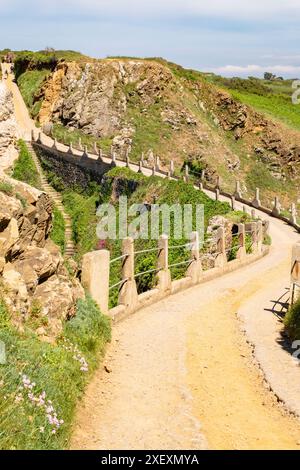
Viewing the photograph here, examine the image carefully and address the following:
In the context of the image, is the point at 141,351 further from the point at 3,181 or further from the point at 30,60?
the point at 30,60

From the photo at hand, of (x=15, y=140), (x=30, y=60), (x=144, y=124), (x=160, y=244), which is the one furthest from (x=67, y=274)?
(x=30, y=60)

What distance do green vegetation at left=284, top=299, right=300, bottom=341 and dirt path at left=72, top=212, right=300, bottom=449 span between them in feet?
1.03

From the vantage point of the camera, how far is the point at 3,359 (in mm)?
7105

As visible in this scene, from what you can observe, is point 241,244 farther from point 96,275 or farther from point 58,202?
point 58,202

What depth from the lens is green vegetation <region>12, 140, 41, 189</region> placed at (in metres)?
51.2

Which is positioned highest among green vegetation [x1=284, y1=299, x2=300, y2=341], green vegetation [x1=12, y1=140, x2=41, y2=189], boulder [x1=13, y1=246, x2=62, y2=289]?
boulder [x1=13, y1=246, x2=62, y2=289]

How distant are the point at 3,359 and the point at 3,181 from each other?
4.42 metres

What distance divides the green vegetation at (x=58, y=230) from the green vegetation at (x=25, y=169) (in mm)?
6079

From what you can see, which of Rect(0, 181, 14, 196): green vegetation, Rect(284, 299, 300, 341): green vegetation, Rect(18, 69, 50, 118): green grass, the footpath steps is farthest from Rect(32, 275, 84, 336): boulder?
Rect(18, 69, 50, 118): green grass

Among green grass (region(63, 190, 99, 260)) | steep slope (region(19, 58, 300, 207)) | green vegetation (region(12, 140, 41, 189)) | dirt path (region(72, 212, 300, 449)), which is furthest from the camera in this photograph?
steep slope (region(19, 58, 300, 207))

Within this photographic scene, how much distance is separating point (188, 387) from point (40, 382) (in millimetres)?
3101

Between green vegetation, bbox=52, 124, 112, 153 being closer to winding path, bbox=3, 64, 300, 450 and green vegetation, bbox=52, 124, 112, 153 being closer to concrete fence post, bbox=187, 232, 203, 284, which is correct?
concrete fence post, bbox=187, 232, 203, 284

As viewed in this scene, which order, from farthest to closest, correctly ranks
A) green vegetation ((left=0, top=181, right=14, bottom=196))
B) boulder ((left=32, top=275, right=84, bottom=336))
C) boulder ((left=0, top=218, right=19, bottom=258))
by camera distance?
green vegetation ((left=0, top=181, right=14, bottom=196))
boulder ((left=32, top=275, right=84, bottom=336))
boulder ((left=0, top=218, right=19, bottom=258))

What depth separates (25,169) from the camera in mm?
52375
